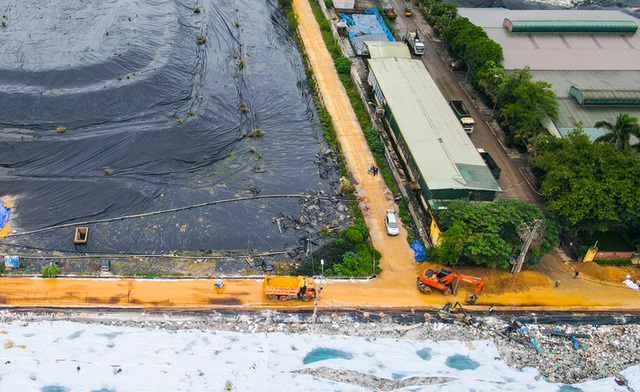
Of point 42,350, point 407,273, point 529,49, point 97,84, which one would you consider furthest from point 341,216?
point 529,49

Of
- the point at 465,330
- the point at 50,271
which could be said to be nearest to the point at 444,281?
the point at 465,330

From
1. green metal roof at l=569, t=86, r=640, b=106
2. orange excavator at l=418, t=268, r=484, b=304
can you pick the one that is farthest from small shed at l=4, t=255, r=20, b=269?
green metal roof at l=569, t=86, r=640, b=106

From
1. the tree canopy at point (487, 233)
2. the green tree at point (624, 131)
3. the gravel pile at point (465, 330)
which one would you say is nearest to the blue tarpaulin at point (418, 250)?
the tree canopy at point (487, 233)

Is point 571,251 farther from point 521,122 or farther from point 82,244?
point 82,244

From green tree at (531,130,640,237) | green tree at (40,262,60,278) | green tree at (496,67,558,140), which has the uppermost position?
green tree at (496,67,558,140)

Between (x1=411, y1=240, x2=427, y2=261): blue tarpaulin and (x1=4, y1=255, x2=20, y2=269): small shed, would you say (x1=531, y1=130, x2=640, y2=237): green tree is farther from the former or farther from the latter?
(x1=4, y1=255, x2=20, y2=269): small shed

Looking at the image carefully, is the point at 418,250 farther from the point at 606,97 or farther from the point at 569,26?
the point at 569,26

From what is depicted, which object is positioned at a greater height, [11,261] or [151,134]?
[151,134]
